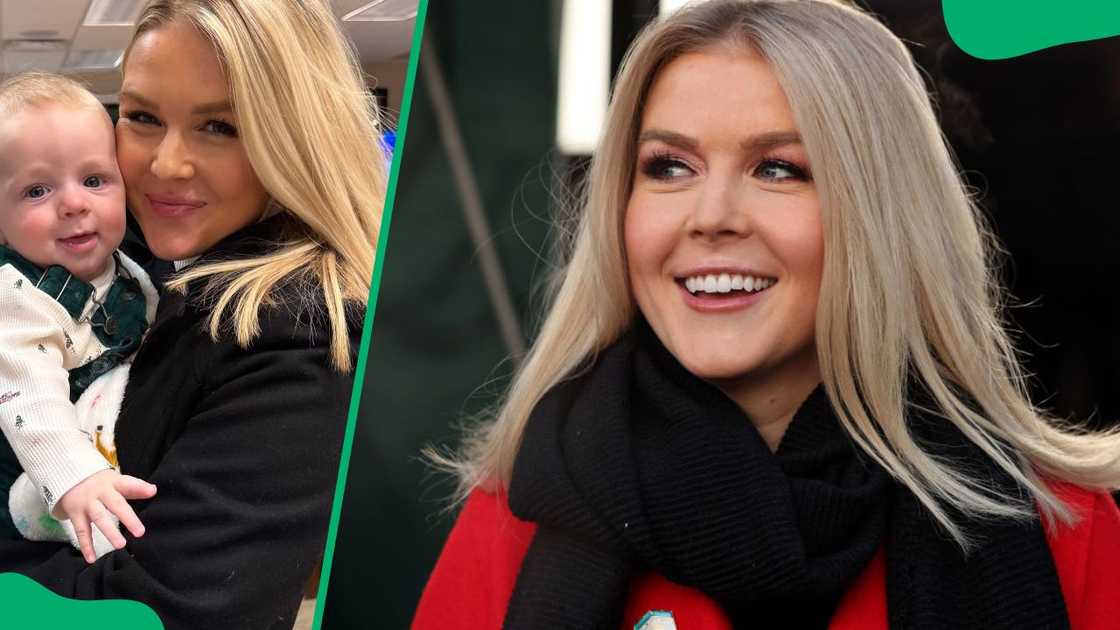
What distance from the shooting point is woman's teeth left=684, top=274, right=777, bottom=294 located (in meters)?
1.33

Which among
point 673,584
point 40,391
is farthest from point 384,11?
point 673,584

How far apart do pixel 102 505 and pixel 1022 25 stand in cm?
127

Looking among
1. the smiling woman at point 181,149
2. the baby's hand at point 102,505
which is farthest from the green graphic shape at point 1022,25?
the baby's hand at point 102,505

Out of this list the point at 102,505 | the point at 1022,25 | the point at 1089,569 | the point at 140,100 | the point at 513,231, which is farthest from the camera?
the point at 140,100

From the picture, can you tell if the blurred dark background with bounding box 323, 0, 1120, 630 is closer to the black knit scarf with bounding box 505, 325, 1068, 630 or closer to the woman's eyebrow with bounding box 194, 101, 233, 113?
the black knit scarf with bounding box 505, 325, 1068, 630

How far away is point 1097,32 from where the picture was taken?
1.35 m

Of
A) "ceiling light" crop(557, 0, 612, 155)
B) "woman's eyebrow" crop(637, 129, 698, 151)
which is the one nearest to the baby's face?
"ceiling light" crop(557, 0, 612, 155)

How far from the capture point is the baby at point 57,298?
1637mm

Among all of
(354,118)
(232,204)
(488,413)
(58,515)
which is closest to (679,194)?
(488,413)

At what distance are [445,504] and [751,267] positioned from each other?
18.0 inches

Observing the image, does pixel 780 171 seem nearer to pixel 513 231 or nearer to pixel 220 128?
pixel 513 231

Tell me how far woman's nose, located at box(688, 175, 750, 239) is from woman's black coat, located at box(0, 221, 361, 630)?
1.92 feet

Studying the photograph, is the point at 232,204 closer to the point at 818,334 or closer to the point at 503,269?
the point at 503,269

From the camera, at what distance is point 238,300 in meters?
1.68
